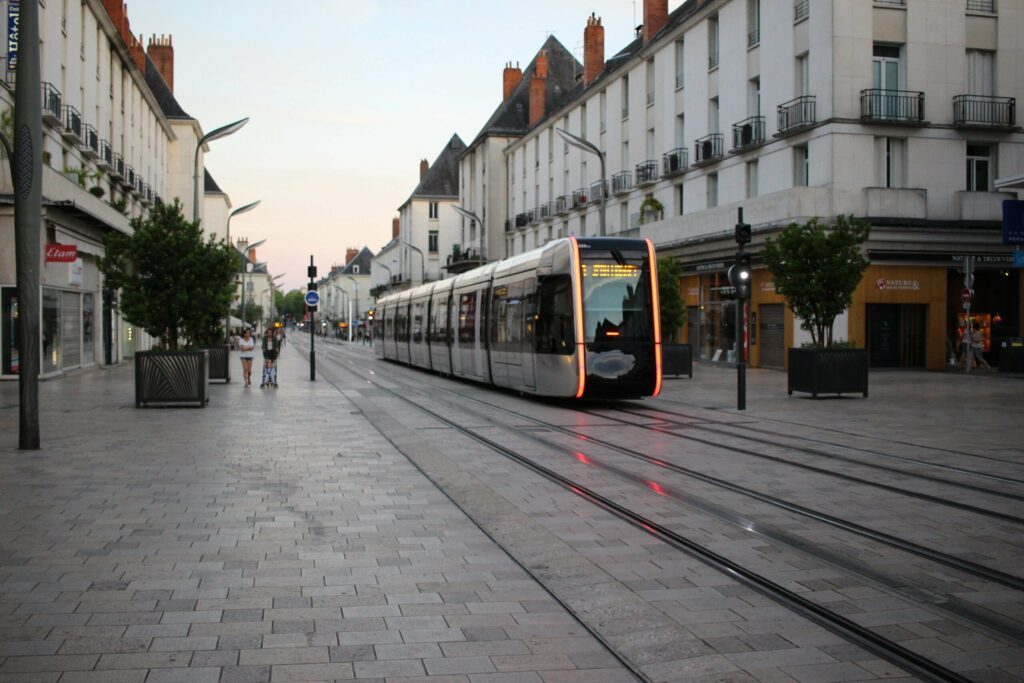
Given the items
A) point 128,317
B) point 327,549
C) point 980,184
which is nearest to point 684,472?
point 327,549

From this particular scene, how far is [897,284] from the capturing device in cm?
3072

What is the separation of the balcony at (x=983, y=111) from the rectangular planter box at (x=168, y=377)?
2391 centimetres

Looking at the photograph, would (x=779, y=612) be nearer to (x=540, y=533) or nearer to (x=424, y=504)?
(x=540, y=533)

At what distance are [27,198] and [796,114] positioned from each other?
79.9 ft

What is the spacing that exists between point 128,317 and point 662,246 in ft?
79.0

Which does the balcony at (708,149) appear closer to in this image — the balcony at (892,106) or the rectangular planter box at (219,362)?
the balcony at (892,106)

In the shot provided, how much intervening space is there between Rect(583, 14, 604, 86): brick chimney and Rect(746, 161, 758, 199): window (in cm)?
1984

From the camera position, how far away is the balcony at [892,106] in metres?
29.3

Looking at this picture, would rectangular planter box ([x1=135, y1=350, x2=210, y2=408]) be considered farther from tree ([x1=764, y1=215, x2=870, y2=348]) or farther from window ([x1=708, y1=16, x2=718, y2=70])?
window ([x1=708, y1=16, x2=718, y2=70])

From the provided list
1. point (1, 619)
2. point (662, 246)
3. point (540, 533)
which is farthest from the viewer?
point (662, 246)

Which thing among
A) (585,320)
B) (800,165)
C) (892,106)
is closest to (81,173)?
(585,320)

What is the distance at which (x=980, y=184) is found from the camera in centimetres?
3130

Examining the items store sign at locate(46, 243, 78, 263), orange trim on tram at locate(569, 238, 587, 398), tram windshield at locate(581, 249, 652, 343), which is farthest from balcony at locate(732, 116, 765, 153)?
store sign at locate(46, 243, 78, 263)

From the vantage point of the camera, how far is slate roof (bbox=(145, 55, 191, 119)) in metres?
62.9
